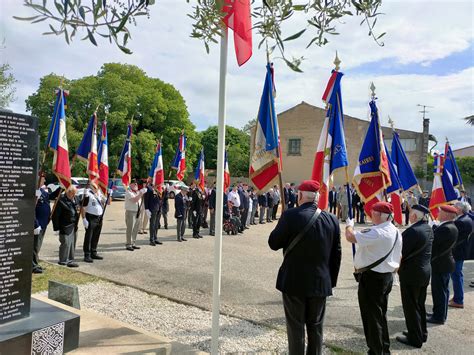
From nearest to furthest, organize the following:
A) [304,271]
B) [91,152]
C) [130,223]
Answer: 1. [304,271]
2. [91,152]
3. [130,223]

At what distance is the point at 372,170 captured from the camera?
5762 millimetres

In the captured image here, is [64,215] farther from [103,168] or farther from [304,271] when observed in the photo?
[304,271]

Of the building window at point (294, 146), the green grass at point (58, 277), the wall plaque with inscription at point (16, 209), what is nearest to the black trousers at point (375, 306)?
the wall plaque with inscription at point (16, 209)

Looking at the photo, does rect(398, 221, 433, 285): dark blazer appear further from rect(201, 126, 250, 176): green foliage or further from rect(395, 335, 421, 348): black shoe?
rect(201, 126, 250, 176): green foliage

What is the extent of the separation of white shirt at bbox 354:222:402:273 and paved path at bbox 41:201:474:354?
1.32 m

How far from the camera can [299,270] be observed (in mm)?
3826

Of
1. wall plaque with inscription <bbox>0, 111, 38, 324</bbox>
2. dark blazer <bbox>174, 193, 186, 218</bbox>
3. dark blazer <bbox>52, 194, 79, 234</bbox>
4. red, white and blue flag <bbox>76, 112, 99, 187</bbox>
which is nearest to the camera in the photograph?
wall plaque with inscription <bbox>0, 111, 38, 324</bbox>

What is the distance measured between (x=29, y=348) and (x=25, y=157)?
1.91 m

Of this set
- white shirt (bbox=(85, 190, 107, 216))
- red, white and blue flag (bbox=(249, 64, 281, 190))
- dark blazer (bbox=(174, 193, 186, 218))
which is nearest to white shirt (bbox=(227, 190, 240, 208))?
dark blazer (bbox=(174, 193, 186, 218))

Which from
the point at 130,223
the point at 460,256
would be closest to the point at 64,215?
the point at 130,223

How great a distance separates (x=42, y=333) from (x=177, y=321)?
2353 millimetres

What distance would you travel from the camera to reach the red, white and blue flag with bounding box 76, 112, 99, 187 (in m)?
9.61

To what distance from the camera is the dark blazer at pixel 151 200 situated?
39.6 feet

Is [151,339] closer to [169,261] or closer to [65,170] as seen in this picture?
[65,170]
